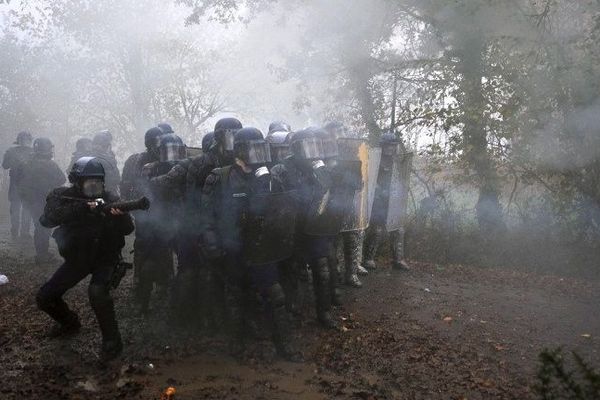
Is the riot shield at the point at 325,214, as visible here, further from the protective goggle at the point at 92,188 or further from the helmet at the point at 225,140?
the protective goggle at the point at 92,188

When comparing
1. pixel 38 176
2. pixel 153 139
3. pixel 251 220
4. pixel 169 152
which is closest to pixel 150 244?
pixel 169 152

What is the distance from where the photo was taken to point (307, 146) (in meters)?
5.04

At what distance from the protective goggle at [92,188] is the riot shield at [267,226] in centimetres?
135

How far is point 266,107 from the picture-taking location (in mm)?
22062

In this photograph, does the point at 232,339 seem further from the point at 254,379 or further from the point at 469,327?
the point at 469,327

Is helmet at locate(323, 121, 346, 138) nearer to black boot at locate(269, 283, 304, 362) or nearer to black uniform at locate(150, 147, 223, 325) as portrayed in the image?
black uniform at locate(150, 147, 223, 325)

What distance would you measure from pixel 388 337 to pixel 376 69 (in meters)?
7.83

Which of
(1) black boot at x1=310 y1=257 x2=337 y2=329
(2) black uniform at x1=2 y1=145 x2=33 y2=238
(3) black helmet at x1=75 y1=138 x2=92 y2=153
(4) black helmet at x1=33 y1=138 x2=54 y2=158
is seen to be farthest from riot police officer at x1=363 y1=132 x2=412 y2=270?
(2) black uniform at x1=2 y1=145 x2=33 y2=238

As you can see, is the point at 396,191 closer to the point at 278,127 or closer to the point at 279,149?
the point at 278,127

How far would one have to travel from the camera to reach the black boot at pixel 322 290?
208 inches

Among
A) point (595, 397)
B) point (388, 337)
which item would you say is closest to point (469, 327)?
point (388, 337)

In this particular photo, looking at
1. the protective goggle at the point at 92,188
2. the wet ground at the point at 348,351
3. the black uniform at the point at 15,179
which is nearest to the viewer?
the wet ground at the point at 348,351

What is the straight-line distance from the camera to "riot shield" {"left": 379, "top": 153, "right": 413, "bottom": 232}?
25.0 feet

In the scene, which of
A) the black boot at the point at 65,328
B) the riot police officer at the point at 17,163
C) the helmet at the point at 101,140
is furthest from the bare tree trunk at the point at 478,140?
the riot police officer at the point at 17,163
